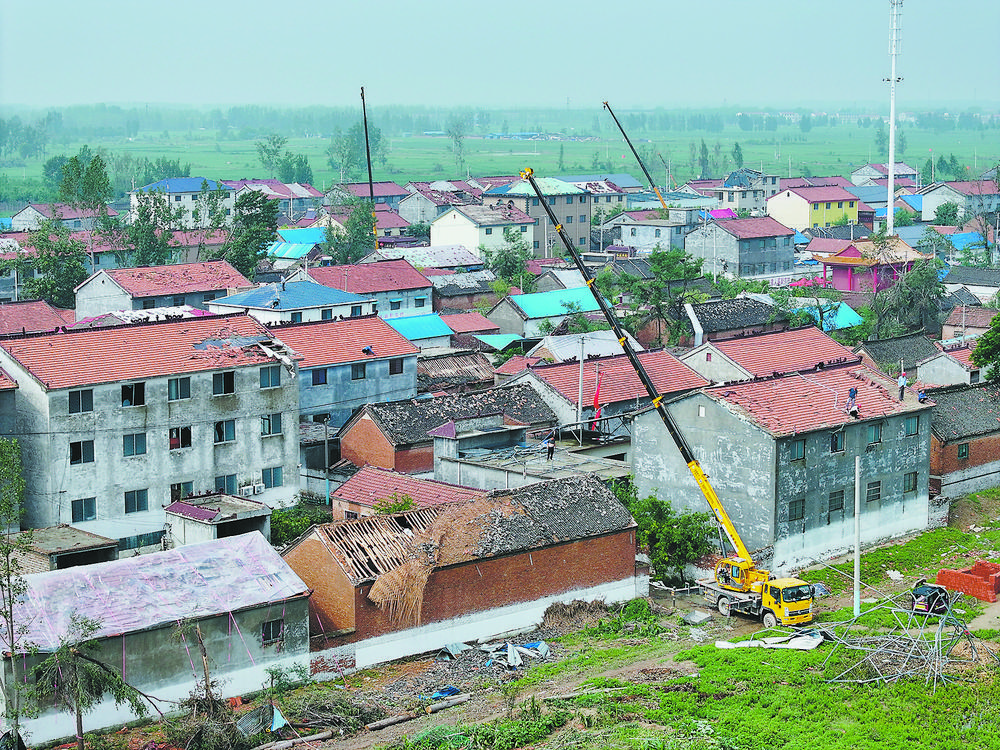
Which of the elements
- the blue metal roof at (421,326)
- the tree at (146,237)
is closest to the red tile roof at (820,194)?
the tree at (146,237)

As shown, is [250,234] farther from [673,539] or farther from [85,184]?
[673,539]

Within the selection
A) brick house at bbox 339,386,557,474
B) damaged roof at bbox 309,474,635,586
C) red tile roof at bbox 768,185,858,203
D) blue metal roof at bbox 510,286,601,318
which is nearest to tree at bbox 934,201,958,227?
red tile roof at bbox 768,185,858,203

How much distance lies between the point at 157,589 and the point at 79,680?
2826mm

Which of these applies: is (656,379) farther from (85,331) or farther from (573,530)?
(85,331)

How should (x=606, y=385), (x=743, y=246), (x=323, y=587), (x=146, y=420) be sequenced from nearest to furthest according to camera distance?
(x=323, y=587) < (x=146, y=420) < (x=606, y=385) < (x=743, y=246)

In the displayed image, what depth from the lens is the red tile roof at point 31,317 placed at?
4545 centimetres

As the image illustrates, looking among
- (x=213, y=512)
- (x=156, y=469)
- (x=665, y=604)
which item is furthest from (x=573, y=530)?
(x=156, y=469)

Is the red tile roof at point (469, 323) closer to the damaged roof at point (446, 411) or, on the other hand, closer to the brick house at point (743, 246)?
the damaged roof at point (446, 411)

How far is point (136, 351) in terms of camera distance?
31.1 m

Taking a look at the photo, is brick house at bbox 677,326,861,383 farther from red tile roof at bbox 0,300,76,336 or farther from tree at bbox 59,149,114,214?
tree at bbox 59,149,114,214

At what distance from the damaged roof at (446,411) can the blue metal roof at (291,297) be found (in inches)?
416

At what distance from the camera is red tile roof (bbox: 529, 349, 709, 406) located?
36.5 meters

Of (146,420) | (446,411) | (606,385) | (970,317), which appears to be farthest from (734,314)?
(146,420)

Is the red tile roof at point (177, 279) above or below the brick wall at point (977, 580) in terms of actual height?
above
